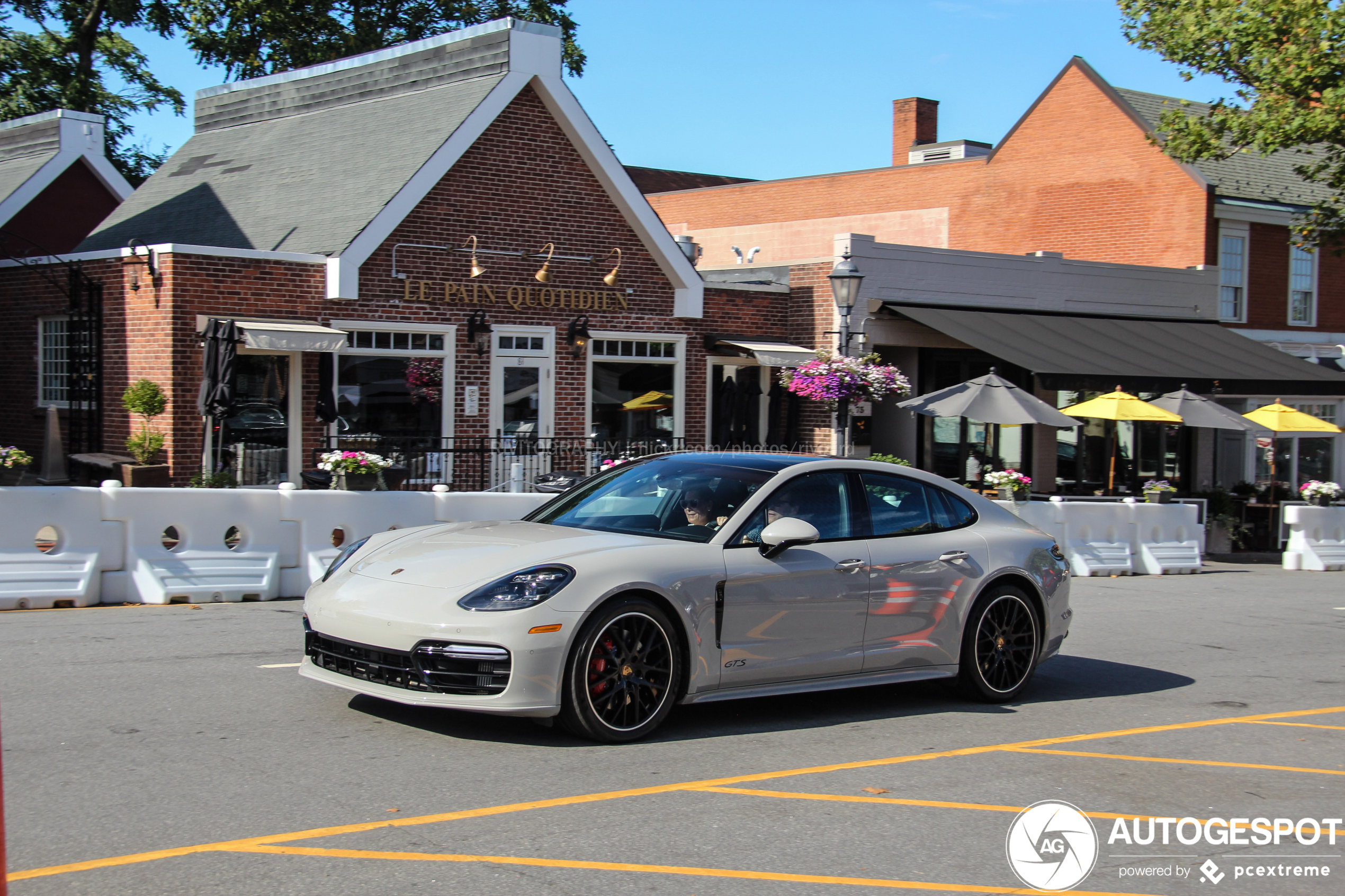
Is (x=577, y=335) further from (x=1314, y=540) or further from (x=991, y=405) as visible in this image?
(x=1314, y=540)

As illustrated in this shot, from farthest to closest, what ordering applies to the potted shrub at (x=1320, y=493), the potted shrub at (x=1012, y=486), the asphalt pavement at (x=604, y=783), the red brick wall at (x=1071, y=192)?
1. the red brick wall at (x=1071, y=192)
2. the potted shrub at (x=1320, y=493)
3. the potted shrub at (x=1012, y=486)
4. the asphalt pavement at (x=604, y=783)

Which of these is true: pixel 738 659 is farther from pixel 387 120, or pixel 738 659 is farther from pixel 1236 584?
pixel 387 120

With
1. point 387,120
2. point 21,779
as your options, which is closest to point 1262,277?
point 387,120

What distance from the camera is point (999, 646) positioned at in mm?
8094

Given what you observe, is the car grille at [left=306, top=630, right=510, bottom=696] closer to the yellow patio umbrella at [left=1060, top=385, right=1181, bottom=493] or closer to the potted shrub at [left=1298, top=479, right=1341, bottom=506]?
the yellow patio umbrella at [left=1060, top=385, right=1181, bottom=493]

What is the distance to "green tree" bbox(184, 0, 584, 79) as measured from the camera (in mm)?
34688

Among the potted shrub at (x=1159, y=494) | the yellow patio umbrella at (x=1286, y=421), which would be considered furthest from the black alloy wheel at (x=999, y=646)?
the yellow patio umbrella at (x=1286, y=421)

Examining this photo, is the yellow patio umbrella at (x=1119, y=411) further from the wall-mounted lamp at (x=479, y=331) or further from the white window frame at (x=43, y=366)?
the white window frame at (x=43, y=366)

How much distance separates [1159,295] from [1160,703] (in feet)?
66.1

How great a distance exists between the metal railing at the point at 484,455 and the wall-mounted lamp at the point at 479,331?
1.35 meters

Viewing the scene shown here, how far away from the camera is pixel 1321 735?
777cm

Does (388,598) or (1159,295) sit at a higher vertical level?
(1159,295)

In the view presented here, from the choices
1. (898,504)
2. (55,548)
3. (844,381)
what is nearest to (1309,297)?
(844,381)

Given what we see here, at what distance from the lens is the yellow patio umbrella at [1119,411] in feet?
68.9
